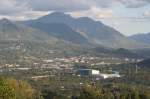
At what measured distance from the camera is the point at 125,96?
93.5m

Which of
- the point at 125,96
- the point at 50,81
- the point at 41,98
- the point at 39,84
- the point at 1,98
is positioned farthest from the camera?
the point at 50,81

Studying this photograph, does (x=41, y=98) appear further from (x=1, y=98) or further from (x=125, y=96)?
(x=1, y=98)

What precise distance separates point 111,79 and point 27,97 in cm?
9322

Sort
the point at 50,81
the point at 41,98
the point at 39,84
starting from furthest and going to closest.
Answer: the point at 50,81, the point at 39,84, the point at 41,98

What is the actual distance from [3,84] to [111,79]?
121495mm

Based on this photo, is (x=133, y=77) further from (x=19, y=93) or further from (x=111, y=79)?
(x=19, y=93)

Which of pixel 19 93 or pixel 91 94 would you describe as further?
pixel 19 93

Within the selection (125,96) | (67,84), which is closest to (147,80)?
(67,84)

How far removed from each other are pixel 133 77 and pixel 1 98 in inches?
4941

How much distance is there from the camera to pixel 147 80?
186250mm

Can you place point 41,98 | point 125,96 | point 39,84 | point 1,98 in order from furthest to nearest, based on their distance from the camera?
point 39,84 < point 41,98 < point 125,96 < point 1,98

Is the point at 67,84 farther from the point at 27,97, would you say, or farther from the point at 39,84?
the point at 27,97

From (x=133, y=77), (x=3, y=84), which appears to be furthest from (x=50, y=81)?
(x=3, y=84)

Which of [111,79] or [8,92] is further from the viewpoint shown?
[111,79]
